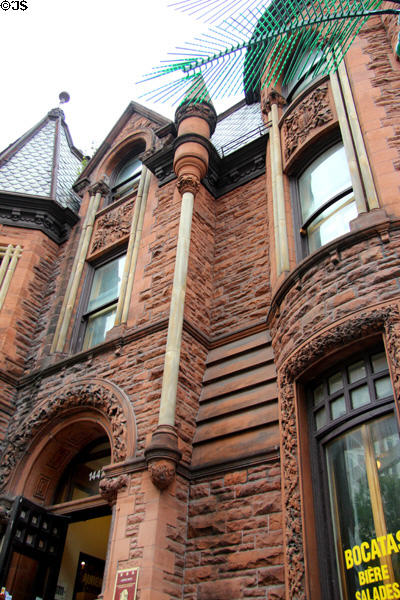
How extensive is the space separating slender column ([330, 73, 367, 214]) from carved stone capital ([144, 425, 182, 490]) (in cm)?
395

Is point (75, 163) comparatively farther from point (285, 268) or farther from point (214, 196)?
point (285, 268)

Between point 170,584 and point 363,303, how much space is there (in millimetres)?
3986

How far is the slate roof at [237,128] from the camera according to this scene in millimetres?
13391

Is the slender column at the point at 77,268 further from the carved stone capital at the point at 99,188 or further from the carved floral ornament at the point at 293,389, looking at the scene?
the carved floral ornament at the point at 293,389

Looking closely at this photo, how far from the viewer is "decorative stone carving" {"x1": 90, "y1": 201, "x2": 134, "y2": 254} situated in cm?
1255

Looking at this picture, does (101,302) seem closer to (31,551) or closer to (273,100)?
(31,551)

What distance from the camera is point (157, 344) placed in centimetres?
890

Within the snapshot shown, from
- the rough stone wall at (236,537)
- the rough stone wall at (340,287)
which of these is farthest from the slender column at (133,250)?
the rough stone wall at (236,537)

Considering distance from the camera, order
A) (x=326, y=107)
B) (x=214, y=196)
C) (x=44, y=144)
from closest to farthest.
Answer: (x=326, y=107) < (x=214, y=196) < (x=44, y=144)

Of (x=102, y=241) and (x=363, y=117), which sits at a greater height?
(x=102, y=241)

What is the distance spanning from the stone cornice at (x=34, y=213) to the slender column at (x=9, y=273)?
Answer: 91 centimetres

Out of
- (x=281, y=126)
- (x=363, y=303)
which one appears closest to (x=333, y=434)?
(x=363, y=303)

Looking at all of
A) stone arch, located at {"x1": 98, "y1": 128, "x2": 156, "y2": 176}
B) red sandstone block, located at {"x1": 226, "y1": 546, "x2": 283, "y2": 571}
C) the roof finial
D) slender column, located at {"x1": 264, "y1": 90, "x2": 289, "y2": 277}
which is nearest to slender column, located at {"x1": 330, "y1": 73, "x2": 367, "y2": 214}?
slender column, located at {"x1": 264, "y1": 90, "x2": 289, "y2": 277}

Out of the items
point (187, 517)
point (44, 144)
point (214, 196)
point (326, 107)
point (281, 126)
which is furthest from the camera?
point (44, 144)
